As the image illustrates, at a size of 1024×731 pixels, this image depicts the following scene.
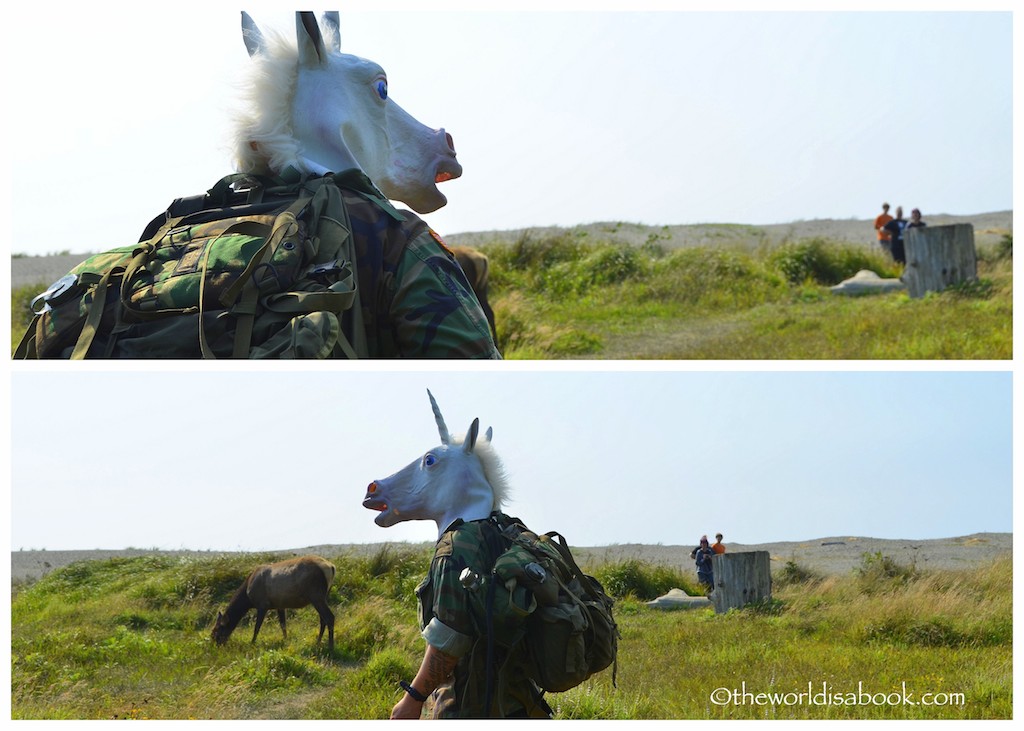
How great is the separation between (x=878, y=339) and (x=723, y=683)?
24.3 feet

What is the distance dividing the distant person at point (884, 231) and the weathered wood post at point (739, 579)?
1093 cm

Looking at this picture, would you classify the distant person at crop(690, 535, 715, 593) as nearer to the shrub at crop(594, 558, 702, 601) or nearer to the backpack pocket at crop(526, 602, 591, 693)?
the shrub at crop(594, 558, 702, 601)

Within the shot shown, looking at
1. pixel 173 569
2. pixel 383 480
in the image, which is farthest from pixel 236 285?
pixel 173 569

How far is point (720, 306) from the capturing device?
1719cm

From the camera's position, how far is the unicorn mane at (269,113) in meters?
4.57

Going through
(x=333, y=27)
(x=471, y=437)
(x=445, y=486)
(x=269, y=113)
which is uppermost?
(x=333, y=27)

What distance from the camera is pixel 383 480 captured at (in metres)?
5.61

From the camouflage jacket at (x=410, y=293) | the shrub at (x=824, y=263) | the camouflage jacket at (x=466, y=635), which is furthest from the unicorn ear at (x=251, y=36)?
the shrub at (x=824, y=263)

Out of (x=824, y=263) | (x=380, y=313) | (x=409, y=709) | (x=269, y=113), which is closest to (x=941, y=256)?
(x=824, y=263)

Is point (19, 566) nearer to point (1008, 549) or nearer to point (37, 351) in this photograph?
point (37, 351)

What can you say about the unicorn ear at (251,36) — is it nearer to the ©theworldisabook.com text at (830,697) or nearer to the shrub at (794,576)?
the ©theworldisabook.com text at (830,697)

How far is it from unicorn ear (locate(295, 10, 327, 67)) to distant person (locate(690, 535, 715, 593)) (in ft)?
19.5

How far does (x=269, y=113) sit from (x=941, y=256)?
12623mm

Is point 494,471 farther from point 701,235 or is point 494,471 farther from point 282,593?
point 701,235
